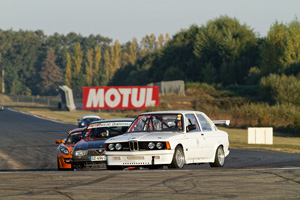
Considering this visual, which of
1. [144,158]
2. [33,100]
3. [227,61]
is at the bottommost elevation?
[144,158]

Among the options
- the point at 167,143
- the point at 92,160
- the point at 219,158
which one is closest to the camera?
the point at 167,143

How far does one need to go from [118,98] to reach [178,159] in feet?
186

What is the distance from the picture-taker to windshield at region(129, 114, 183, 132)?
Result: 15555 millimetres

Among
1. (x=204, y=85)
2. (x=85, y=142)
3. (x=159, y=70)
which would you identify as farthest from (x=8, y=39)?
(x=85, y=142)

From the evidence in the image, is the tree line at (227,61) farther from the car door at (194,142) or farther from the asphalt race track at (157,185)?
the asphalt race track at (157,185)

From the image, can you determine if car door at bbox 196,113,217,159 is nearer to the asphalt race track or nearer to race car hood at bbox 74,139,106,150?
race car hood at bbox 74,139,106,150

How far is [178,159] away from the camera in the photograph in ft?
48.8

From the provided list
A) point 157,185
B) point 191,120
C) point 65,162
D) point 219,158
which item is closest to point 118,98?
point 65,162

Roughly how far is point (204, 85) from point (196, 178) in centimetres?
7677

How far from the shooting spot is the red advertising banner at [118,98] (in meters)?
70.3

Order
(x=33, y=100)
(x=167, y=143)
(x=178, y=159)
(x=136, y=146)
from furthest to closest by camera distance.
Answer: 1. (x=33, y=100)
2. (x=178, y=159)
3. (x=136, y=146)
4. (x=167, y=143)

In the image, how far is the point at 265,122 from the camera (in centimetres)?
5150

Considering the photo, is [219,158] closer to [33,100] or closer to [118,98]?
[118,98]

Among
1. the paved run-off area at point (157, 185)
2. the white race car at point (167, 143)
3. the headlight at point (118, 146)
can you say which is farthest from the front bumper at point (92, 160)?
the paved run-off area at point (157, 185)
